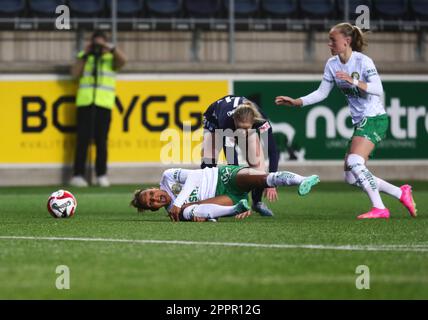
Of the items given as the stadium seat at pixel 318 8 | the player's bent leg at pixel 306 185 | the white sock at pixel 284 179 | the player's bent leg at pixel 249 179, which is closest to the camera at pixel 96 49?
the stadium seat at pixel 318 8

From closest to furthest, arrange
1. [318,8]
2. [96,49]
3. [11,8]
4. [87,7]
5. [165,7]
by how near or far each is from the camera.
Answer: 1. [96,49]
2. [11,8]
3. [87,7]
4. [165,7]
5. [318,8]

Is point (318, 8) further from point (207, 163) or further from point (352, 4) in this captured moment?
point (207, 163)

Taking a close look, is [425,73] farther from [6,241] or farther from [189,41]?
[6,241]

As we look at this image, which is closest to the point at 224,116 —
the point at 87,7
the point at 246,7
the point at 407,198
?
the point at 407,198

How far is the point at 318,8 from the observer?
19.9 m

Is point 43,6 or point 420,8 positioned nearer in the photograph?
point 43,6

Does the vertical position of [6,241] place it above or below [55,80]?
below

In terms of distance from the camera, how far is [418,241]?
7.97 meters

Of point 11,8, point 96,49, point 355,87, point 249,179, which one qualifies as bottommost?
point 249,179

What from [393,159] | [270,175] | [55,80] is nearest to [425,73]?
[393,159]

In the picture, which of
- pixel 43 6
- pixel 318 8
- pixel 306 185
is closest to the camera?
pixel 306 185

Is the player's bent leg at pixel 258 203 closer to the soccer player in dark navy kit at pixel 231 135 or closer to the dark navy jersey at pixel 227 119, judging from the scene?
the soccer player in dark navy kit at pixel 231 135

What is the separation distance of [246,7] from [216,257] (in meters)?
13.3

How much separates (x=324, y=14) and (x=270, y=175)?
10399 mm
